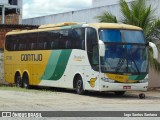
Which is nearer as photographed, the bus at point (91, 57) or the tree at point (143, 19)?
the bus at point (91, 57)

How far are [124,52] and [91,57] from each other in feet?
4.83

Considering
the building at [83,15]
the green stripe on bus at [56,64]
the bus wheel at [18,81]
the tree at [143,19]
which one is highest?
the building at [83,15]

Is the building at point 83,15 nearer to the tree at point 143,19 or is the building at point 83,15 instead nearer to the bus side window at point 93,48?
the tree at point 143,19

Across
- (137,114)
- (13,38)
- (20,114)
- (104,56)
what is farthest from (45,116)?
(13,38)

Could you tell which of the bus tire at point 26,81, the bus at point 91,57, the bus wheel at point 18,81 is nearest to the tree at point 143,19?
the bus at point 91,57

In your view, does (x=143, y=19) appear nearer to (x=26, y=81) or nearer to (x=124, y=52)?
(x=124, y=52)

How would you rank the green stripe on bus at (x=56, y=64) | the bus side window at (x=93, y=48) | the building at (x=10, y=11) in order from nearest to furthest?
the bus side window at (x=93, y=48)
the green stripe on bus at (x=56, y=64)
the building at (x=10, y=11)

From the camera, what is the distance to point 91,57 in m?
22.2

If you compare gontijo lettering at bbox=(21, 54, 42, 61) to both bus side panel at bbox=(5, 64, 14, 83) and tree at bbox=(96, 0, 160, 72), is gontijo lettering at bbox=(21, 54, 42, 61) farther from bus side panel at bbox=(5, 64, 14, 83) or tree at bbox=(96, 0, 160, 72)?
tree at bbox=(96, 0, 160, 72)

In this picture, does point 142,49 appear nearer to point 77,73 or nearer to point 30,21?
point 77,73

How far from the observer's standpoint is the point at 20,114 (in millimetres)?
13297

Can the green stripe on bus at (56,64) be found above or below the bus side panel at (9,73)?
above

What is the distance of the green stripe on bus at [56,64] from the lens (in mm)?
24375

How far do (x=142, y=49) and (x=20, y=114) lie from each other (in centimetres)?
1053
